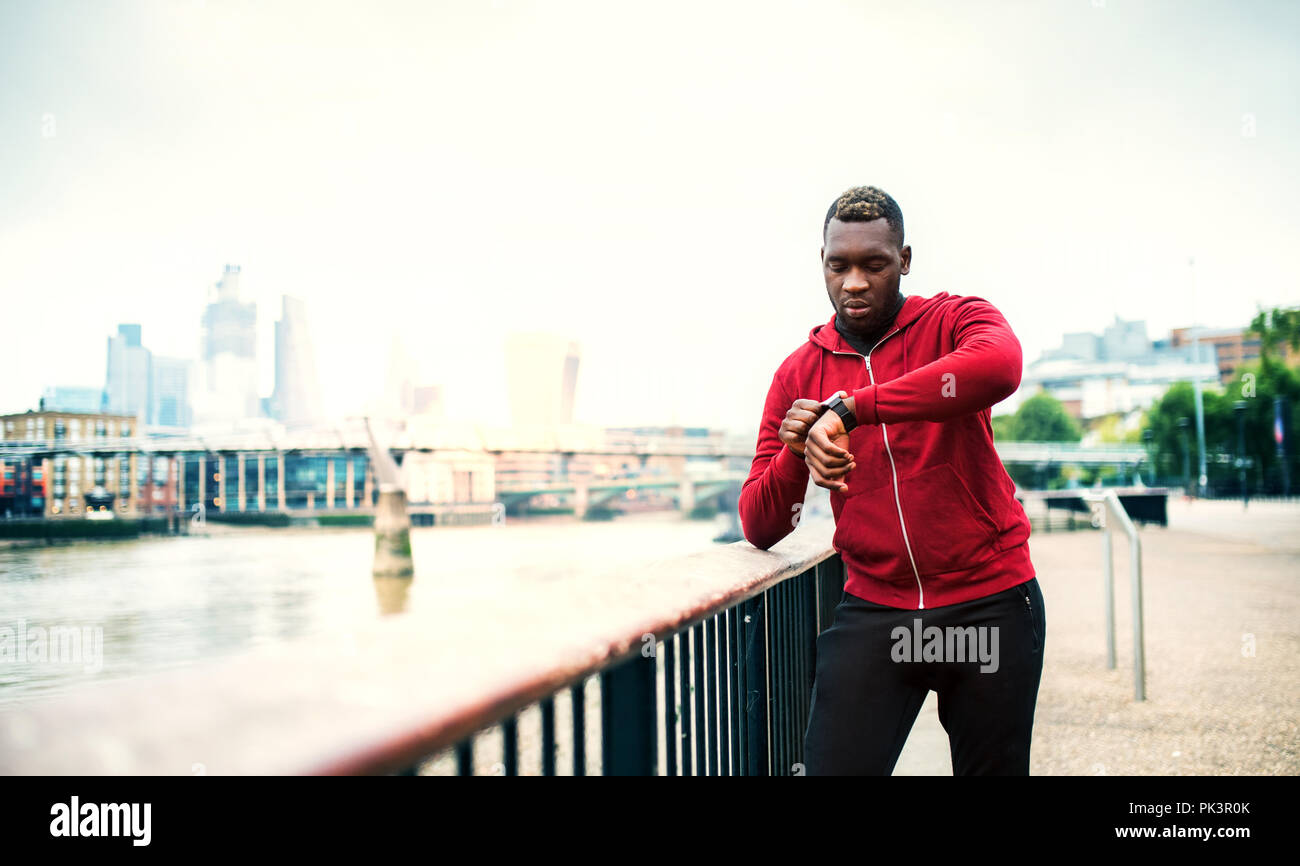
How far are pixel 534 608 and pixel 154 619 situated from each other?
57.5 metres

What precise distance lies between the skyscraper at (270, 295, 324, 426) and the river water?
4023 cm

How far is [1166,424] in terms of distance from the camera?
6925 cm

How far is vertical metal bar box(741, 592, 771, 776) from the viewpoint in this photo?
2127 millimetres

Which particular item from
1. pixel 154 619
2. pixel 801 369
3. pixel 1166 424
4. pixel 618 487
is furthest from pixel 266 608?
pixel 1166 424

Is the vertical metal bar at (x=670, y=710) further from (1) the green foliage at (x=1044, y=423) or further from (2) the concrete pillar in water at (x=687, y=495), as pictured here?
(1) the green foliage at (x=1044, y=423)

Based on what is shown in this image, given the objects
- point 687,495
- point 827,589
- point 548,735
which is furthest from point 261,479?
point 548,735

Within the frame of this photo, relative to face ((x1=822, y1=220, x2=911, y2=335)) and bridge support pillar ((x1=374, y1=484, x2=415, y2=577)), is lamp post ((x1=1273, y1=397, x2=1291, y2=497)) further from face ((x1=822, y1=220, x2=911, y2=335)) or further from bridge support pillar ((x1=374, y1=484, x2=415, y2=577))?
bridge support pillar ((x1=374, y1=484, x2=415, y2=577))

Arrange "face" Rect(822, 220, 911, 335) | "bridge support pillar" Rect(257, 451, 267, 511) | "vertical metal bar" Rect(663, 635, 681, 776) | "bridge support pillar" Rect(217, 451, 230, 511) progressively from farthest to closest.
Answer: "bridge support pillar" Rect(217, 451, 230, 511) → "bridge support pillar" Rect(257, 451, 267, 511) → "face" Rect(822, 220, 911, 335) → "vertical metal bar" Rect(663, 635, 681, 776)

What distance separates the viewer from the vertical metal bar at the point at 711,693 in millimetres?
1759

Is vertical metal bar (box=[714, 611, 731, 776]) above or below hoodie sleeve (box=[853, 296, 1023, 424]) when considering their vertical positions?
below

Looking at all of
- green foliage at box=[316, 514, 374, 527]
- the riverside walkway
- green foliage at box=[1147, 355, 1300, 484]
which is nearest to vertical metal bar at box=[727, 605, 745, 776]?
the riverside walkway

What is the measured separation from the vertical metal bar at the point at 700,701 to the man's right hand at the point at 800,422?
0.45 metres
